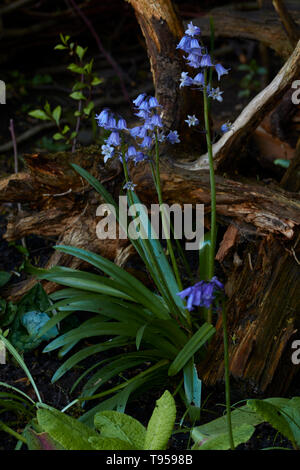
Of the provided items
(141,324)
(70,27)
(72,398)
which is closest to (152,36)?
(141,324)

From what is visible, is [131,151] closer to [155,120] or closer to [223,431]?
[155,120]

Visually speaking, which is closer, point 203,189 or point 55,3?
point 203,189

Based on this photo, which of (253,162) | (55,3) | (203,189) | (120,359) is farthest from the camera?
(55,3)

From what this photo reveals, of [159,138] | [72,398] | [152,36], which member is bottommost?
[72,398]

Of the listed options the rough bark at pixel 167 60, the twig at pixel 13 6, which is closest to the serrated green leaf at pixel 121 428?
the rough bark at pixel 167 60

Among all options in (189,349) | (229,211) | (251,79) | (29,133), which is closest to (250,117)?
(229,211)

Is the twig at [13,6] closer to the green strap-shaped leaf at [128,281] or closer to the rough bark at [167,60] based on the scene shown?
the rough bark at [167,60]
